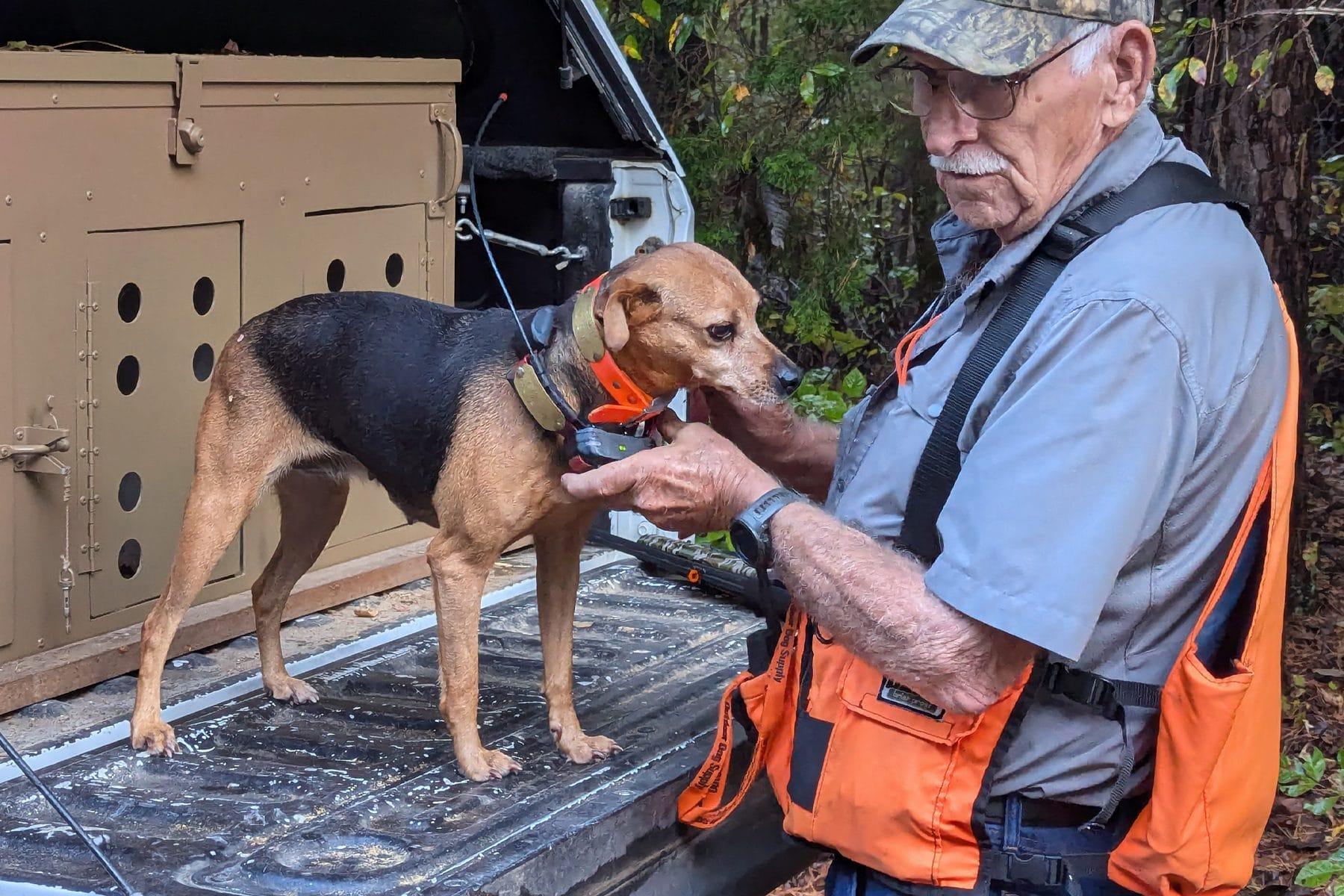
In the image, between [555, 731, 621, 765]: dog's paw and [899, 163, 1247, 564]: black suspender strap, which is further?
[555, 731, 621, 765]: dog's paw

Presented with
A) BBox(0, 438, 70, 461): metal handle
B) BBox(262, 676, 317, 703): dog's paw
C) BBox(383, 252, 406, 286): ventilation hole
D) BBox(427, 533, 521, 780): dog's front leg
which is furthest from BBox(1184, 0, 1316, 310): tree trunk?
BBox(0, 438, 70, 461): metal handle

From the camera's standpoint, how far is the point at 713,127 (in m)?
6.60

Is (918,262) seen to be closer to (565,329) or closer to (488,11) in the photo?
(488,11)

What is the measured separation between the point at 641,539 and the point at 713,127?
8.57 ft

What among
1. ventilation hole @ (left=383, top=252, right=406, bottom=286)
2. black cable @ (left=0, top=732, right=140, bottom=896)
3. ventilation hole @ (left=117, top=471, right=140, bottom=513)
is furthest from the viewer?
ventilation hole @ (left=383, top=252, right=406, bottom=286)

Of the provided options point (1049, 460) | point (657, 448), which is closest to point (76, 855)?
point (657, 448)

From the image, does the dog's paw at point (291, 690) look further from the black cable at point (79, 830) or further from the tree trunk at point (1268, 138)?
the tree trunk at point (1268, 138)

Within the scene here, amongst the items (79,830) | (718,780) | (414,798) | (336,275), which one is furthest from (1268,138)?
(79,830)

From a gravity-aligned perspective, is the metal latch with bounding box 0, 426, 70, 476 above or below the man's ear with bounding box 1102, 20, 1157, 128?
below

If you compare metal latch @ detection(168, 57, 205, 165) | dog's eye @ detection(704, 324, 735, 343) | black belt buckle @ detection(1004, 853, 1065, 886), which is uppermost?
metal latch @ detection(168, 57, 205, 165)

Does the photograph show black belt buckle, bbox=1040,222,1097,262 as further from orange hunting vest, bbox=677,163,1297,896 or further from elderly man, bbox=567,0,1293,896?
orange hunting vest, bbox=677,163,1297,896

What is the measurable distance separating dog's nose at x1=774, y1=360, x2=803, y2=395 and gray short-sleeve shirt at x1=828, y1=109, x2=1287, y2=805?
2.80ft

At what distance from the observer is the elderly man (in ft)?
6.72

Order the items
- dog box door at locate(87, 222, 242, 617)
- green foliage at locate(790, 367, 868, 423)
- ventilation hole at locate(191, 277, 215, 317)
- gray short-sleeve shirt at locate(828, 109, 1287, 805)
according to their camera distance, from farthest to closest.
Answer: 1. green foliage at locate(790, 367, 868, 423)
2. ventilation hole at locate(191, 277, 215, 317)
3. dog box door at locate(87, 222, 242, 617)
4. gray short-sleeve shirt at locate(828, 109, 1287, 805)
